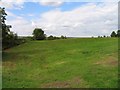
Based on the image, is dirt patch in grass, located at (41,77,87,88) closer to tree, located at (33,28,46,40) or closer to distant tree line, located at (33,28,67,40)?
distant tree line, located at (33,28,67,40)

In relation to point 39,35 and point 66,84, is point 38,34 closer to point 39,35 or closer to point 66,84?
point 39,35

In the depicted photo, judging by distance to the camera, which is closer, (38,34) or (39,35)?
(39,35)

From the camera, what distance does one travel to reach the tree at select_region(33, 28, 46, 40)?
335 feet

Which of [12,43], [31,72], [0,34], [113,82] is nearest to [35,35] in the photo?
[12,43]

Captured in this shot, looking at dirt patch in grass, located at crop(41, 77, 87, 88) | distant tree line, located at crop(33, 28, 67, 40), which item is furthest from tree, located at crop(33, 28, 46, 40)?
dirt patch in grass, located at crop(41, 77, 87, 88)

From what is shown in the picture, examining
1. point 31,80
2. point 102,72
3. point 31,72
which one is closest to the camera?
point 31,80

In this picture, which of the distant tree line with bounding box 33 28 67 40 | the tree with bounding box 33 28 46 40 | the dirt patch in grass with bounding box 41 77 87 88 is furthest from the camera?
the tree with bounding box 33 28 46 40

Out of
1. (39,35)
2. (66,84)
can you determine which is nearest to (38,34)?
(39,35)

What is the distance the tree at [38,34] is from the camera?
102 metres

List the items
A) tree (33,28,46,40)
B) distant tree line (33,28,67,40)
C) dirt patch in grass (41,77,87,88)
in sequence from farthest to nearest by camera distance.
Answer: tree (33,28,46,40) → distant tree line (33,28,67,40) → dirt patch in grass (41,77,87,88)

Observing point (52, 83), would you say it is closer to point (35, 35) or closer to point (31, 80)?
point (31, 80)

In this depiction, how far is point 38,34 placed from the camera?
103 metres

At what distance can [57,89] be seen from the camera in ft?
54.0

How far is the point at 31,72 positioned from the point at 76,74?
451 centimetres
